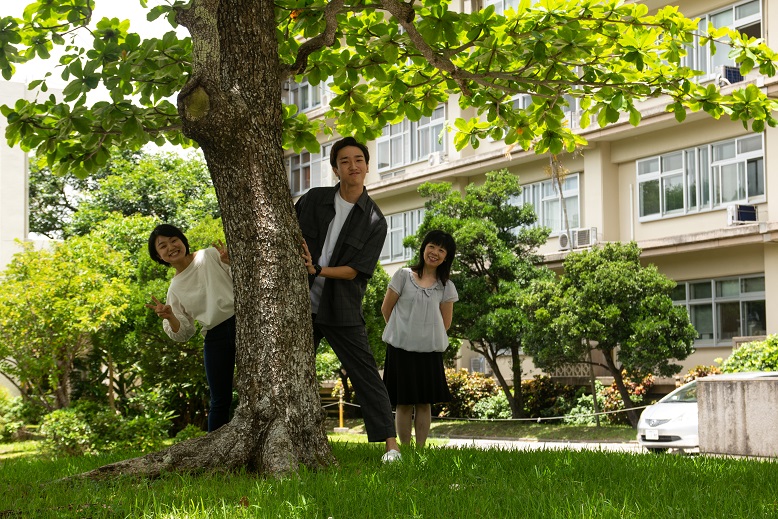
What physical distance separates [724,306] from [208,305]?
19815mm

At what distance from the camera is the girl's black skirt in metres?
7.83

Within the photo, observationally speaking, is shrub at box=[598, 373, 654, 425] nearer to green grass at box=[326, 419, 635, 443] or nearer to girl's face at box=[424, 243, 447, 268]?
green grass at box=[326, 419, 635, 443]

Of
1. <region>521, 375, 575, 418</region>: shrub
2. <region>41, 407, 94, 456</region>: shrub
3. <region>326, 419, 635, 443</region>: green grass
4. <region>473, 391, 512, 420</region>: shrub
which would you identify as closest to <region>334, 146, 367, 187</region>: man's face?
<region>41, 407, 94, 456</region>: shrub

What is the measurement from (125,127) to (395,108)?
2676 mm

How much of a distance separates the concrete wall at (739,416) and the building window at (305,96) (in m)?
29.0

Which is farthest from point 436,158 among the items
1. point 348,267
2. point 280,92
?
point 348,267

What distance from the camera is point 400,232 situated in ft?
113

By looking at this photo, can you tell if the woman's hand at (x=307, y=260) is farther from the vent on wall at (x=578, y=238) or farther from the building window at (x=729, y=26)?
the vent on wall at (x=578, y=238)

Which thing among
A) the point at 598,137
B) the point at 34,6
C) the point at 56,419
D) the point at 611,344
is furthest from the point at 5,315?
the point at 598,137

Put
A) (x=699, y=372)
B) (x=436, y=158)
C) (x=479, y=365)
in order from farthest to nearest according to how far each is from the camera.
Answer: (x=436, y=158), (x=479, y=365), (x=699, y=372)

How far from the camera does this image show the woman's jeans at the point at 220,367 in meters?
7.13

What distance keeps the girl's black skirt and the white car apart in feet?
28.0

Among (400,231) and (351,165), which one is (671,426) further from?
(400,231)

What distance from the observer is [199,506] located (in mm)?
4566
